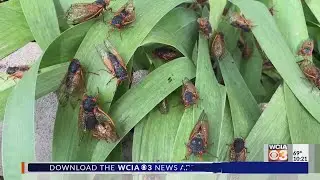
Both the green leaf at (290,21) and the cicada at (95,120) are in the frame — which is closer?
the cicada at (95,120)

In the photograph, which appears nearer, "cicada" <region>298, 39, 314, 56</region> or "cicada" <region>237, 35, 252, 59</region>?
"cicada" <region>298, 39, 314, 56</region>

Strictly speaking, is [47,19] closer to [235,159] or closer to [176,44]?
[176,44]

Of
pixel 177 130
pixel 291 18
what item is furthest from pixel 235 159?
pixel 291 18

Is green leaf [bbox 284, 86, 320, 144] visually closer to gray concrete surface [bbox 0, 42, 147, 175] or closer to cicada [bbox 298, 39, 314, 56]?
cicada [bbox 298, 39, 314, 56]

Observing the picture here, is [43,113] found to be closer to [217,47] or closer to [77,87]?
[77,87]

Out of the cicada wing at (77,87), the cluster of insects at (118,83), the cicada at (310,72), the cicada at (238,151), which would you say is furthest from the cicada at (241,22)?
the cicada wing at (77,87)

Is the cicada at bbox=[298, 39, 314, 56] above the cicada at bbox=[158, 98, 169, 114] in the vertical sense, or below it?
above

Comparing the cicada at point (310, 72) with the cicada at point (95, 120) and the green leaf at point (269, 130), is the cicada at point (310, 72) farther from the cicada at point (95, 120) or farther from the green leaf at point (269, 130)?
the cicada at point (95, 120)

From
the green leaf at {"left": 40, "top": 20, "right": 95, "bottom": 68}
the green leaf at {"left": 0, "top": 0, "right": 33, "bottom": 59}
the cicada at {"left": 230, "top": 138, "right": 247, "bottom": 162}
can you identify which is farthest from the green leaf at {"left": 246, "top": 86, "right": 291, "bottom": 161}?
the green leaf at {"left": 0, "top": 0, "right": 33, "bottom": 59}
